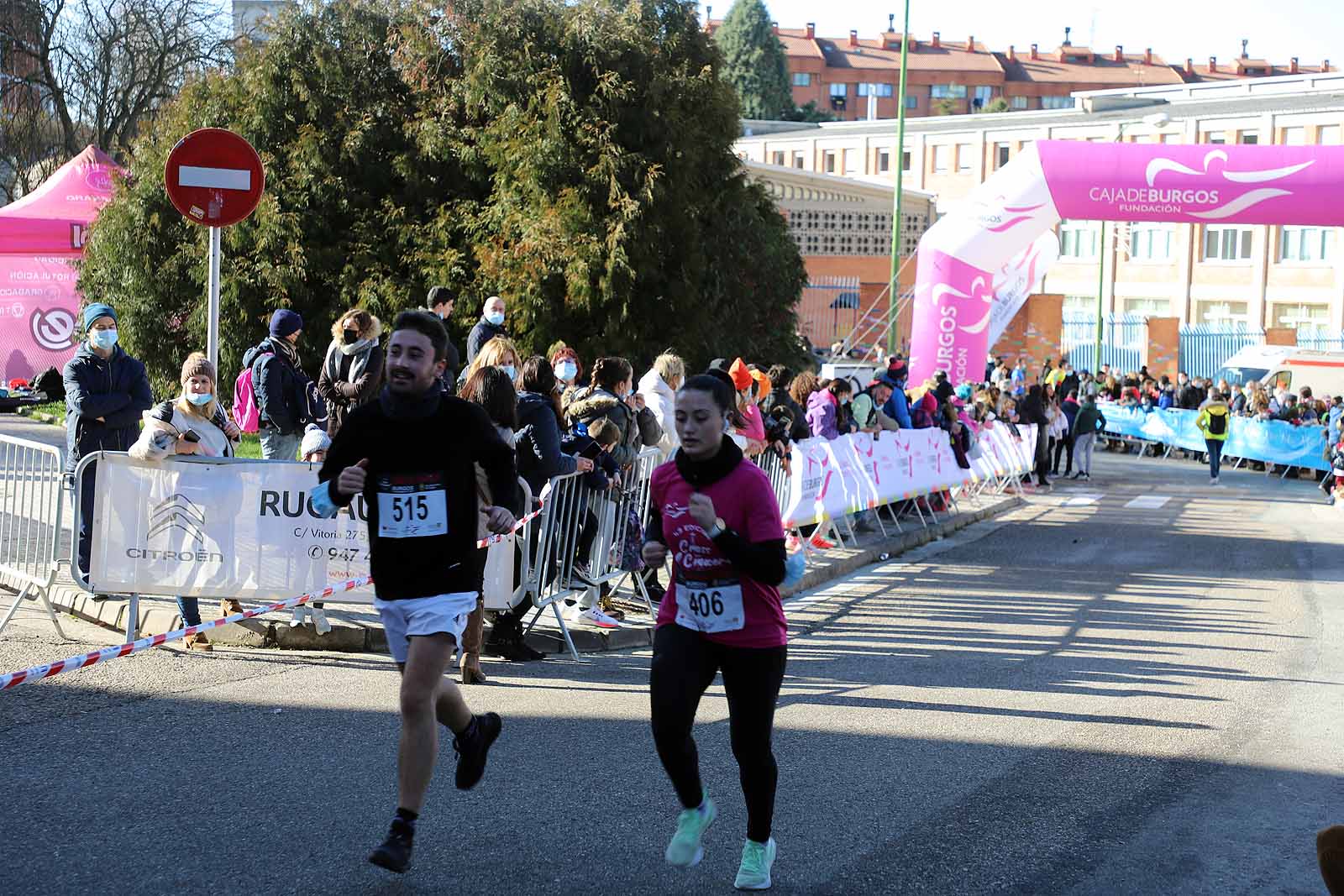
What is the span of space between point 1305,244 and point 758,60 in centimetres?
5140

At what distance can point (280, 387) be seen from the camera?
9.82 m

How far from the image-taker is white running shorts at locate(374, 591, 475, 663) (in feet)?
16.5

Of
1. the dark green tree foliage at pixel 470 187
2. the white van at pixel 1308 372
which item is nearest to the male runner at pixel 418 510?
the dark green tree foliage at pixel 470 187

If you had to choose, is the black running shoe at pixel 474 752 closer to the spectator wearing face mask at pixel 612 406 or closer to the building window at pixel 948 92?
the spectator wearing face mask at pixel 612 406

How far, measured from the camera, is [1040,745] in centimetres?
718

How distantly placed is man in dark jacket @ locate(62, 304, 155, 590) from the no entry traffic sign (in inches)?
34.9

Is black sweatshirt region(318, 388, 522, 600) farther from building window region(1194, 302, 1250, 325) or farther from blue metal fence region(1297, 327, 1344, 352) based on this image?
building window region(1194, 302, 1250, 325)

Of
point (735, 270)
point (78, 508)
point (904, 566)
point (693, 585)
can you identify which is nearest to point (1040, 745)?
point (693, 585)

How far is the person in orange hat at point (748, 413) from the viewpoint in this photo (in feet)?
39.7

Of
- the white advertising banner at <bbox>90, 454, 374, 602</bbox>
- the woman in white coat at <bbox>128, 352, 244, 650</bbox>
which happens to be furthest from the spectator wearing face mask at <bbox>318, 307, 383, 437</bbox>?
the white advertising banner at <bbox>90, 454, 374, 602</bbox>

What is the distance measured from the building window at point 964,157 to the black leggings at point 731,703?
72.9m

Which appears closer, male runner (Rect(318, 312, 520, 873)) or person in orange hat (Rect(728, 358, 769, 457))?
male runner (Rect(318, 312, 520, 873))

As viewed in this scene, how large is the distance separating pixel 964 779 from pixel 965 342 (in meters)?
16.6

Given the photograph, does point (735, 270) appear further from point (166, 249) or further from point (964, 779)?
point (964, 779)
